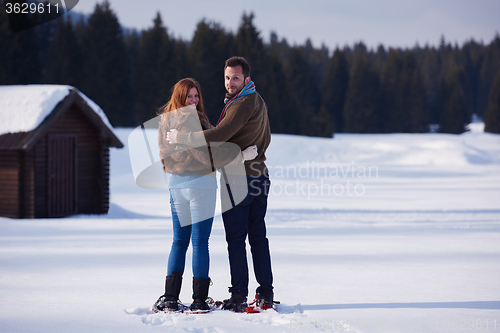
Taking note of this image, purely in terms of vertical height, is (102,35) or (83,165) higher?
(102,35)

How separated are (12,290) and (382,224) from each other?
7717mm

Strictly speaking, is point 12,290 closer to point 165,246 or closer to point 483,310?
point 165,246

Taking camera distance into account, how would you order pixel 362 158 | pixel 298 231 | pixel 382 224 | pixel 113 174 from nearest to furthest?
pixel 298 231, pixel 382 224, pixel 113 174, pixel 362 158

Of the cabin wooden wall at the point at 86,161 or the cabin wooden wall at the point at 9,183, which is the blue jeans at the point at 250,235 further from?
the cabin wooden wall at the point at 86,161

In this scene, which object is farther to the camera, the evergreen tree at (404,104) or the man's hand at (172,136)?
the evergreen tree at (404,104)

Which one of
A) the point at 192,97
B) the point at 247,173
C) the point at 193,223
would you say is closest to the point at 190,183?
the point at 193,223

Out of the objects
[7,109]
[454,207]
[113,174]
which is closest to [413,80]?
[113,174]

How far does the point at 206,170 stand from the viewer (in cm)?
422

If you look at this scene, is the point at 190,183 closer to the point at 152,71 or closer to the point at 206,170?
the point at 206,170

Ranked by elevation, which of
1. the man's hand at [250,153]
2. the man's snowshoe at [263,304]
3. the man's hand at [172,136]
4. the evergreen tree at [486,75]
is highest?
the evergreen tree at [486,75]

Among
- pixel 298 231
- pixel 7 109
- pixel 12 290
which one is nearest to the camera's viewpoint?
pixel 12 290

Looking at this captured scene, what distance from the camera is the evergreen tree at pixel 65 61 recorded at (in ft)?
139

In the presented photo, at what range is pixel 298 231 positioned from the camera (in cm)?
998

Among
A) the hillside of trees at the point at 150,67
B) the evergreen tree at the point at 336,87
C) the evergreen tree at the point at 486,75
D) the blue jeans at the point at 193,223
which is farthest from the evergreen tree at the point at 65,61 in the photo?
the evergreen tree at the point at 486,75
